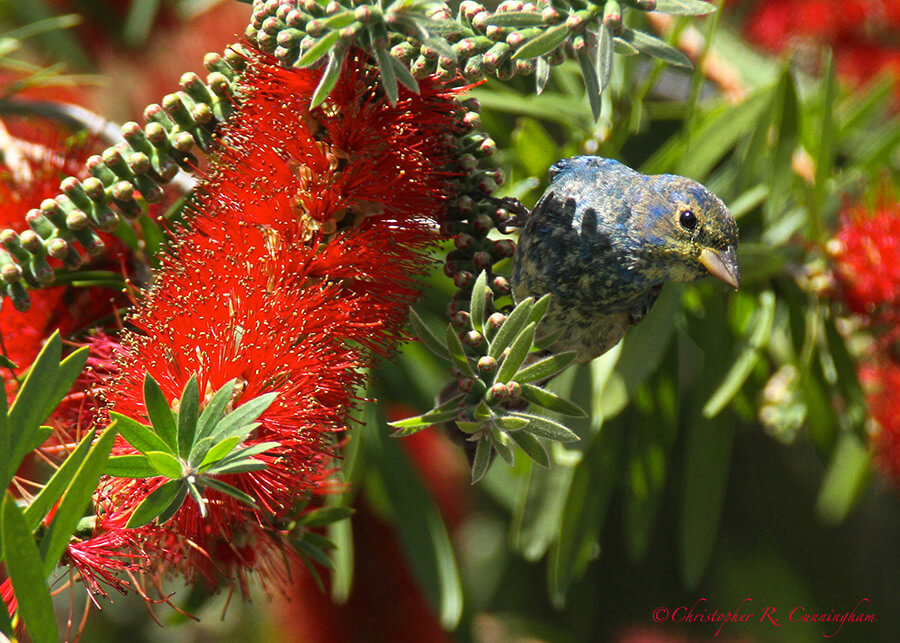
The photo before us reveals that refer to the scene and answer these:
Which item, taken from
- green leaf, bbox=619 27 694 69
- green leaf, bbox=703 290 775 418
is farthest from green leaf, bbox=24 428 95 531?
green leaf, bbox=703 290 775 418

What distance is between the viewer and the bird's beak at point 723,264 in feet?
2.66

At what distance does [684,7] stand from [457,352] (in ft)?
1.24

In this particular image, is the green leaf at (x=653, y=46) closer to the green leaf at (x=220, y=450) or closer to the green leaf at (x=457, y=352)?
the green leaf at (x=457, y=352)

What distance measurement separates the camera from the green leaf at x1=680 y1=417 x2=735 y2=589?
3.99ft

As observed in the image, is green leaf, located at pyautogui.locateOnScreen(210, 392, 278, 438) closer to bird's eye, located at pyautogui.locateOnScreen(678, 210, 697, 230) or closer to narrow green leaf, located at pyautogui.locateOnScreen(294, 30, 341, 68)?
narrow green leaf, located at pyautogui.locateOnScreen(294, 30, 341, 68)

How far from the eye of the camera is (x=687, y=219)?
0.82 meters

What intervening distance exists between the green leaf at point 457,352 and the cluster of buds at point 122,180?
331 millimetres

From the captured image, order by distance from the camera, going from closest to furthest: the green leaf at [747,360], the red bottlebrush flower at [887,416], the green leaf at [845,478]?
the green leaf at [747,360] < the red bottlebrush flower at [887,416] < the green leaf at [845,478]

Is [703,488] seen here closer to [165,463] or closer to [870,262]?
[870,262]

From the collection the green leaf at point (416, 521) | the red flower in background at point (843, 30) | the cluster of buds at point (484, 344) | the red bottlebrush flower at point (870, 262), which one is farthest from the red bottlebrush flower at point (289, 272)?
the red flower in background at point (843, 30)

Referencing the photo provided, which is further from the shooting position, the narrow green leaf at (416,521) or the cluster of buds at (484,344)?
the narrow green leaf at (416,521)

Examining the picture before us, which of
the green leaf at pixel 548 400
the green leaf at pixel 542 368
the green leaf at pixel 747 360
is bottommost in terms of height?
the green leaf at pixel 747 360

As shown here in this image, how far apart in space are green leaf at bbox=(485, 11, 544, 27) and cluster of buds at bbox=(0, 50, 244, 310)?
30 cm

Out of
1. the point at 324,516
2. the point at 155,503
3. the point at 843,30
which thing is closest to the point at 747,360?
the point at 324,516
